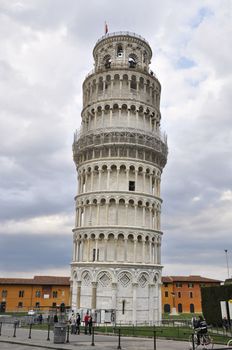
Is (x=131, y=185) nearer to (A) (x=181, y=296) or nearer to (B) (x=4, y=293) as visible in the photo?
(B) (x=4, y=293)

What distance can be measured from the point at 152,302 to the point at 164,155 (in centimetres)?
1834

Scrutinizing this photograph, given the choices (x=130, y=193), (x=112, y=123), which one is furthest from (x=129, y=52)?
(x=130, y=193)

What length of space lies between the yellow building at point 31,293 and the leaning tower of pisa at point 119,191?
43.6m

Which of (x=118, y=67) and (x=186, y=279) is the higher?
(x=118, y=67)

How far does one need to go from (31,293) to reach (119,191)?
5107 cm

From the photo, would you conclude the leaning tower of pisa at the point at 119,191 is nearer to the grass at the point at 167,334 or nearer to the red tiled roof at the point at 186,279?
the grass at the point at 167,334

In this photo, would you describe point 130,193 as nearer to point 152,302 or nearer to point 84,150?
point 84,150

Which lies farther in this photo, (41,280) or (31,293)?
(41,280)

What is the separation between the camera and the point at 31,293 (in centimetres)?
8475

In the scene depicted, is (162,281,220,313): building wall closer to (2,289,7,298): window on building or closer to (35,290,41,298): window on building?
(35,290,41,298): window on building

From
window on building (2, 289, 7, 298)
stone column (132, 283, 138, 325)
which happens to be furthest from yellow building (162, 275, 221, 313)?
stone column (132, 283, 138, 325)

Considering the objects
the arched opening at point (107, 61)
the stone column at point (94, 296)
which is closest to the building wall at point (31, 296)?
the stone column at point (94, 296)

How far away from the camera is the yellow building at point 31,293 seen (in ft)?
272

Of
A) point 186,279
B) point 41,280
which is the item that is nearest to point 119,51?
point 41,280
